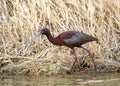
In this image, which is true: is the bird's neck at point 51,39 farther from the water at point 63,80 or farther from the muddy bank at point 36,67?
the water at point 63,80

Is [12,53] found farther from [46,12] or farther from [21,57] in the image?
[46,12]

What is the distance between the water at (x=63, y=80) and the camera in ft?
28.9

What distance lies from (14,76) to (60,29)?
193 cm

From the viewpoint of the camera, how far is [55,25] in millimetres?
11367

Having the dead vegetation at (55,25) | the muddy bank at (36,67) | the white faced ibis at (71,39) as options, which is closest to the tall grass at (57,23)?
the dead vegetation at (55,25)

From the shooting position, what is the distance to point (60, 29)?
11344 millimetres

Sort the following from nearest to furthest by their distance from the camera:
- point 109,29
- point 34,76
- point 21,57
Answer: point 34,76 → point 21,57 → point 109,29

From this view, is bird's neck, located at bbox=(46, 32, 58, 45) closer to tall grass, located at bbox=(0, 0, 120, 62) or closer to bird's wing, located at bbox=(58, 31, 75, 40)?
bird's wing, located at bbox=(58, 31, 75, 40)

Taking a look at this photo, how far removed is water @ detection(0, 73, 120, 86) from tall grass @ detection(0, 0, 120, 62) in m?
0.95

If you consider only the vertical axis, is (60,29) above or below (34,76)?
above

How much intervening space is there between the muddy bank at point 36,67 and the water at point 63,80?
14.0 inches

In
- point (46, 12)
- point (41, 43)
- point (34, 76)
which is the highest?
point (46, 12)

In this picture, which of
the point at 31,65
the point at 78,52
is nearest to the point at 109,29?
the point at 78,52

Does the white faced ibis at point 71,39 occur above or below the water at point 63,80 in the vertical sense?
above
